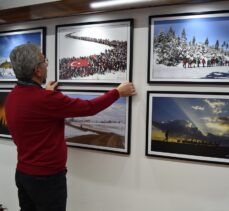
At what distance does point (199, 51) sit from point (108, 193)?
115 cm

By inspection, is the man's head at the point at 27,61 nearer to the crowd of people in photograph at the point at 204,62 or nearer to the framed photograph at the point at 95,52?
the framed photograph at the point at 95,52

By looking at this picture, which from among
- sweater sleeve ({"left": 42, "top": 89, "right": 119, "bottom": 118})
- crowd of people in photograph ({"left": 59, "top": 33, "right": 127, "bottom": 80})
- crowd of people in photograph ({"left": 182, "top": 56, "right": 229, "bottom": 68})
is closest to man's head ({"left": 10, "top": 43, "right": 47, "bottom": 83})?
sweater sleeve ({"left": 42, "top": 89, "right": 119, "bottom": 118})

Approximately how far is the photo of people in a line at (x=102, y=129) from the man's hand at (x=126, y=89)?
9cm

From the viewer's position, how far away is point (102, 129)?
1.99 meters

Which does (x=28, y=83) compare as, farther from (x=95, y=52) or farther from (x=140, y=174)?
(x=140, y=174)

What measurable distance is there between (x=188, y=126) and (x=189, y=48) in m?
0.47

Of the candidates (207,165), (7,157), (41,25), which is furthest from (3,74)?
(207,165)

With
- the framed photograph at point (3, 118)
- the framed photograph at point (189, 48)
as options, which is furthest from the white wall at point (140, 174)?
the framed photograph at point (3, 118)

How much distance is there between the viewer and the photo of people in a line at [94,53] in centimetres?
188

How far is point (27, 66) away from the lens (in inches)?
60.6

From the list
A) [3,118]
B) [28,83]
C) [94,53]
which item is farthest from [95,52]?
[3,118]

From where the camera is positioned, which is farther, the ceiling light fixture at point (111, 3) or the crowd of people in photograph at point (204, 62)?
the ceiling light fixture at point (111, 3)

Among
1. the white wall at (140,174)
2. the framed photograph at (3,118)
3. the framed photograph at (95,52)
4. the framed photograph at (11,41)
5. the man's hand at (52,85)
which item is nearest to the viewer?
the white wall at (140,174)

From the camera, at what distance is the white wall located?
1677 mm
